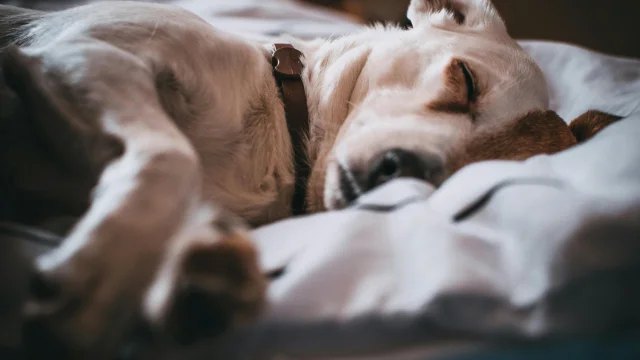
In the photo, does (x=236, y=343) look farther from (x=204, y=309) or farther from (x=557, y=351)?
(x=557, y=351)

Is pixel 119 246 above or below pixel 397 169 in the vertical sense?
above

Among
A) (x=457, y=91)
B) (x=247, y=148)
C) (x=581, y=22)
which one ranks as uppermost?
(x=457, y=91)

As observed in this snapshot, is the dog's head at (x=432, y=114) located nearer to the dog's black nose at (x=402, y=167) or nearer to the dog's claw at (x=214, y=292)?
the dog's black nose at (x=402, y=167)

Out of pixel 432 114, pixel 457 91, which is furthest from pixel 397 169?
pixel 457 91

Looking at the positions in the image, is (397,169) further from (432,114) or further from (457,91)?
(457,91)

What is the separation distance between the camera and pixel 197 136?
1.13 m

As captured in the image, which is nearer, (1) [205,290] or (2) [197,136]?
(1) [205,290]

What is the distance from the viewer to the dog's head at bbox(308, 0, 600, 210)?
3.58 feet

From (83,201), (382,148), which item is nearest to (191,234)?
(83,201)

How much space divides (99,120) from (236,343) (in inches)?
17.7

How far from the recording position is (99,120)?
85 centimetres

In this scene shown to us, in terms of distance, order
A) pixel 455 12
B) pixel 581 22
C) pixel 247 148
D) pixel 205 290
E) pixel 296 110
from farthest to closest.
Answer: pixel 581 22, pixel 455 12, pixel 296 110, pixel 247 148, pixel 205 290

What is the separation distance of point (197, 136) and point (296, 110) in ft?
1.03

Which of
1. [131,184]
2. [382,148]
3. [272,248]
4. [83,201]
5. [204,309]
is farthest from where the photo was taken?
[382,148]
